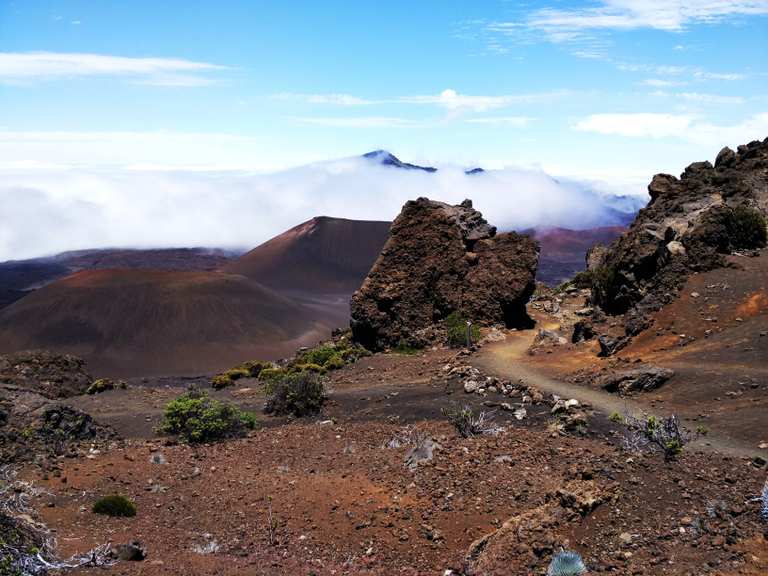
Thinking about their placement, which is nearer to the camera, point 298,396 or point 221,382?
point 298,396

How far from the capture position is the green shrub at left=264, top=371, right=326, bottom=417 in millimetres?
15862

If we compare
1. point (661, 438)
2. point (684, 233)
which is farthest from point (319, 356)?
point (661, 438)

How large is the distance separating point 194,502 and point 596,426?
251 inches

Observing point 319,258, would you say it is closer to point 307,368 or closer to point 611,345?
point 307,368

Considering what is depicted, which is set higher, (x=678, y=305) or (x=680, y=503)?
(x=678, y=305)

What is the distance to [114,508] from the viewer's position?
378 inches

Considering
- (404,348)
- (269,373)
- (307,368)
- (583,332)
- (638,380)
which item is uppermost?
(583,332)

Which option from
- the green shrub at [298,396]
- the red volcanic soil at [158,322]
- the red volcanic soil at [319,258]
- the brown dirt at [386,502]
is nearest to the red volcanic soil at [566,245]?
the red volcanic soil at [319,258]

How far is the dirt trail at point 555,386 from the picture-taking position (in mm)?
10180

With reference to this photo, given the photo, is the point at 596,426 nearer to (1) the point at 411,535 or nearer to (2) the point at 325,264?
(1) the point at 411,535

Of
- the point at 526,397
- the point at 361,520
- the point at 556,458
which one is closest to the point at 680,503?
the point at 556,458

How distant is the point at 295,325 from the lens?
145ft

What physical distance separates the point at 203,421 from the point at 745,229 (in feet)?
47.1

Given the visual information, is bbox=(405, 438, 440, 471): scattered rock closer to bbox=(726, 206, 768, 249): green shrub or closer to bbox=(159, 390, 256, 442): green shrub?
bbox=(159, 390, 256, 442): green shrub
